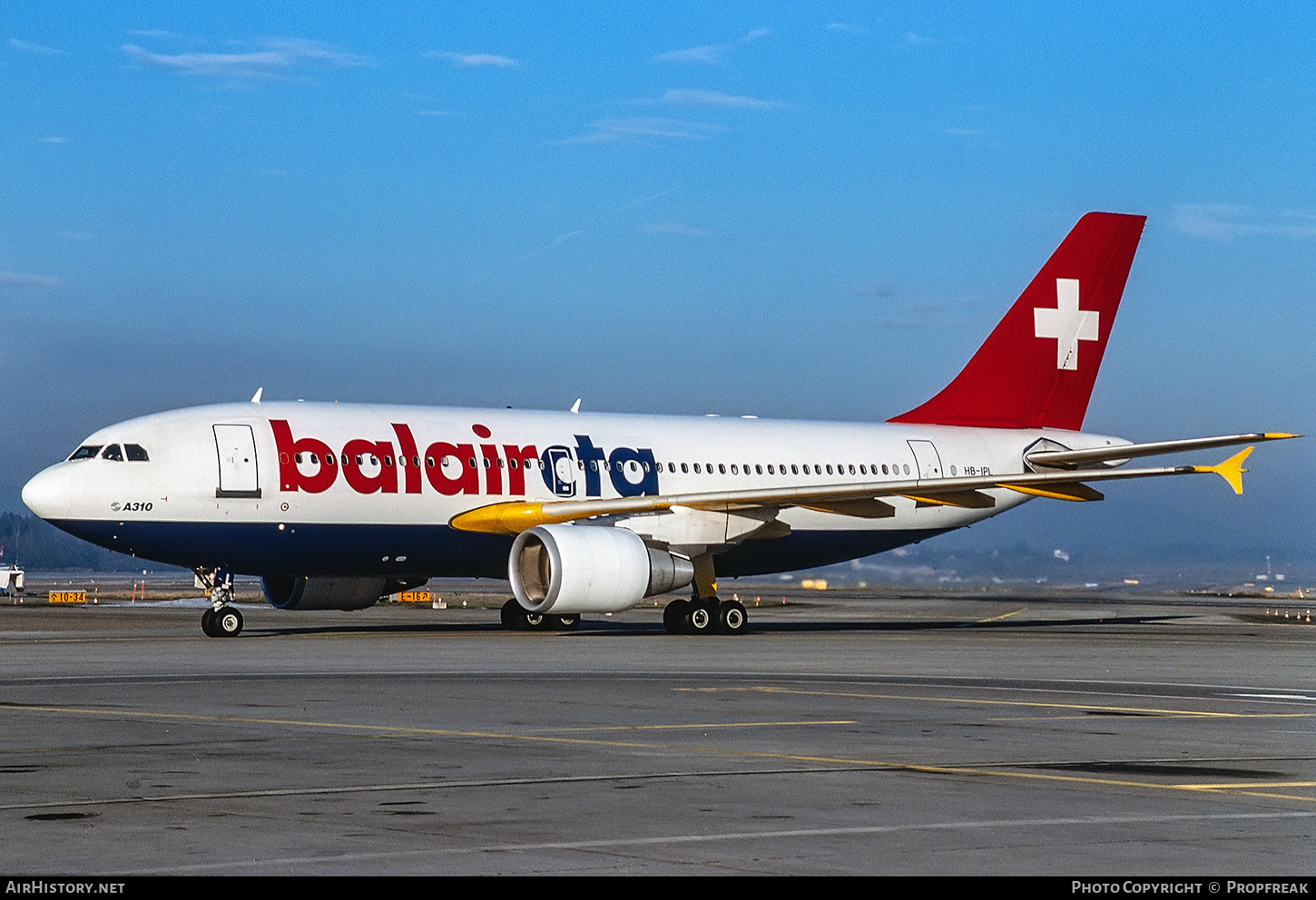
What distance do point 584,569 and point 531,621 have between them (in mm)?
5863

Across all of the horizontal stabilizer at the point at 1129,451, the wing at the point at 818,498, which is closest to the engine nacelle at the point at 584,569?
the wing at the point at 818,498

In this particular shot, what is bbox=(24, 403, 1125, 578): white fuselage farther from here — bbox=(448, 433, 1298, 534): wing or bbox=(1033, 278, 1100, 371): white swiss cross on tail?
bbox=(1033, 278, 1100, 371): white swiss cross on tail

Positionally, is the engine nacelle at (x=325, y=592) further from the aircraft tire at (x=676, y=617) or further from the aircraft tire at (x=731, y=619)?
the aircraft tire at (x=731, y=619)

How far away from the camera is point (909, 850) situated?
8266 mm

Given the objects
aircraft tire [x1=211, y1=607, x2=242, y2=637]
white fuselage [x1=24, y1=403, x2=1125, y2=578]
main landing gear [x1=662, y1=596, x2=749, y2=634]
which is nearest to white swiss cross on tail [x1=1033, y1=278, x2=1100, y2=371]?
white fuselage [x1=24, y1=403, x2=1125, y2=578]

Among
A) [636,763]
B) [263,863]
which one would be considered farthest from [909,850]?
[636,763]

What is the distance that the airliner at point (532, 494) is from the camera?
28766mm

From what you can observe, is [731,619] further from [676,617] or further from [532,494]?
[532,494]

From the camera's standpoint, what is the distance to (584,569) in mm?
28516

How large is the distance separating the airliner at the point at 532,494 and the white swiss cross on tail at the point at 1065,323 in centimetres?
222

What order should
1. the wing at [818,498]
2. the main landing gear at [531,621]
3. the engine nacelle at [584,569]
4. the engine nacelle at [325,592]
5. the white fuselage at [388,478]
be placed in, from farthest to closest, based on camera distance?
the main landing gear at [531,621], the engine nacelle at [325,592], the wing at [818,498], the white fuselage at [388,478], the engine nacelle at [584,569]

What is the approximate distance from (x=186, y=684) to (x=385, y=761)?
7242 millimetres

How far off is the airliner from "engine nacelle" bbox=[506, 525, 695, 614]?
0.03 m

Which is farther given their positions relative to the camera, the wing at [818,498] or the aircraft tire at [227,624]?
the wing at [818,498]
